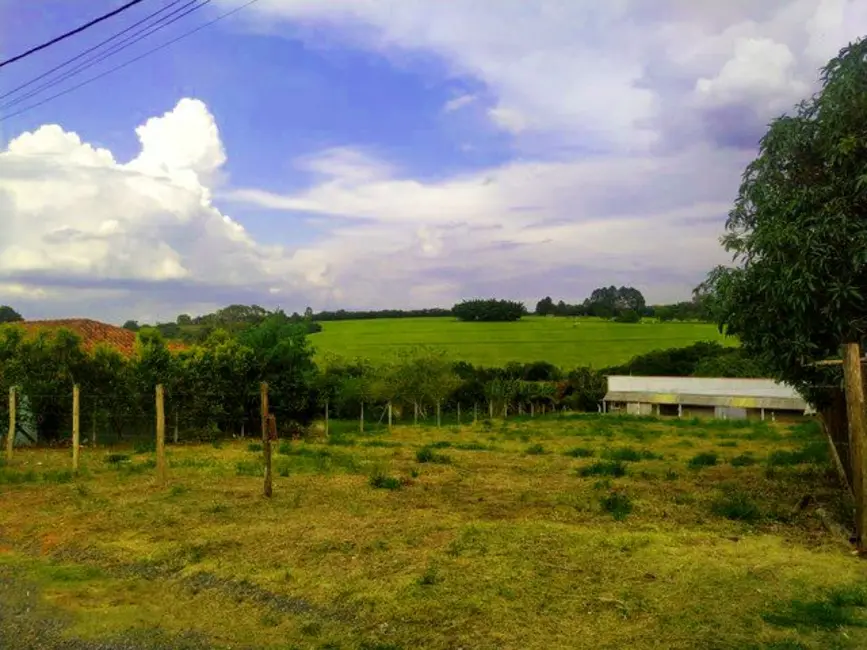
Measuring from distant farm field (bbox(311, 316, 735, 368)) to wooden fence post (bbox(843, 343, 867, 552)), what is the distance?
43395mm

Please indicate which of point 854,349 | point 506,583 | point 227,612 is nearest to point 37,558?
point 227,612

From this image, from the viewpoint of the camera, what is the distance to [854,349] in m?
6.89

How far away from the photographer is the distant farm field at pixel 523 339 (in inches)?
2183

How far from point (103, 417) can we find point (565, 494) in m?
15.5

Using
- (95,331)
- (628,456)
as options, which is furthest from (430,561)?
(95,331)

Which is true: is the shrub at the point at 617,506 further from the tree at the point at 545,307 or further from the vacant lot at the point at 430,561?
the tree at the point at 545,307

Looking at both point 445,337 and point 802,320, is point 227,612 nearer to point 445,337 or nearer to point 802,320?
point 802,320

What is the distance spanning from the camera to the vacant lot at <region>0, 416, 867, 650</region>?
16.9ft

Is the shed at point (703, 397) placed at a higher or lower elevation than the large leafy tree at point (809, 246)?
lower

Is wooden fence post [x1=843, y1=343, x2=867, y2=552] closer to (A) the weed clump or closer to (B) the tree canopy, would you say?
(B) the tree canopy

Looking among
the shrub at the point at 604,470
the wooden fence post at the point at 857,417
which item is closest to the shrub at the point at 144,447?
the shrub at the point at 604,470

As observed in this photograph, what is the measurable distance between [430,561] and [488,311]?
72.1 metres

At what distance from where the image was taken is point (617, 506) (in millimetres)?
9297

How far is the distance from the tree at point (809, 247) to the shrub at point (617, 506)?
2.61 metres
